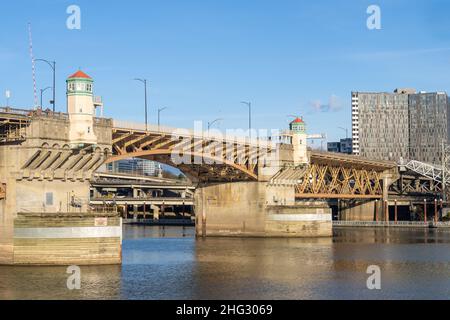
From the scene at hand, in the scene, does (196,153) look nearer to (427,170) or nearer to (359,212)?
(359,212)

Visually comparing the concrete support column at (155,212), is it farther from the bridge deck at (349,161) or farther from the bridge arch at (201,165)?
the bridge arch at (201,165)

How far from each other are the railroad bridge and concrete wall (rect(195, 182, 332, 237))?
0.14m

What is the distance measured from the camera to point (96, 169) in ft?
243

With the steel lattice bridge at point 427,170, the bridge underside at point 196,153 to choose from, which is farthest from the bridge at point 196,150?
the steel lattice bridge at point 427,170

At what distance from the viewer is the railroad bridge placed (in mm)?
64562

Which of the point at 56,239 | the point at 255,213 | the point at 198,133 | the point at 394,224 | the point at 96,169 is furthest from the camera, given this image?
the point at 394,224

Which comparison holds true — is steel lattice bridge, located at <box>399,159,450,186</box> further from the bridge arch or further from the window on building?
the window on building

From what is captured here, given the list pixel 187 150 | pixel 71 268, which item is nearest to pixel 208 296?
pixel 71 268

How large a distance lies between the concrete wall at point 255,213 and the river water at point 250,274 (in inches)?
442

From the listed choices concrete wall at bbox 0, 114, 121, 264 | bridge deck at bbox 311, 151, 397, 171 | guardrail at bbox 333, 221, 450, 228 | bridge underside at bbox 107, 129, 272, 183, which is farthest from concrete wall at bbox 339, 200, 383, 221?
→ concrete wall at bbox 0, 114, 121, 264

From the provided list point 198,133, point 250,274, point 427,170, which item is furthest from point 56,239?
point 427,170

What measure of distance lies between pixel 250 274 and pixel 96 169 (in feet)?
60.0

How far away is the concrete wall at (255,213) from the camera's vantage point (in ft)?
368
